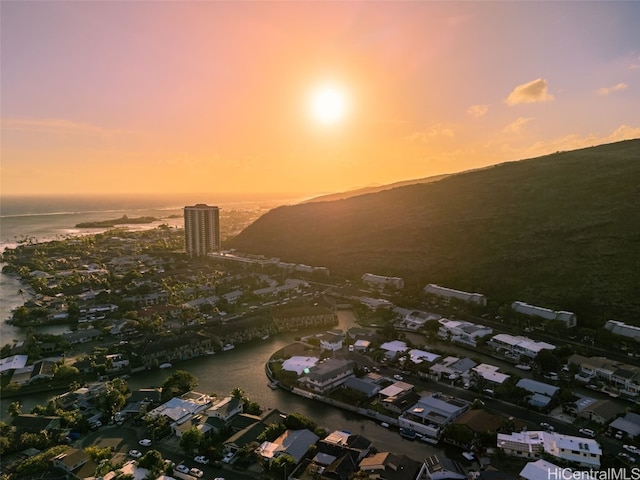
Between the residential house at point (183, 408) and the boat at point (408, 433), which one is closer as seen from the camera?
the boat at point (408, 433)

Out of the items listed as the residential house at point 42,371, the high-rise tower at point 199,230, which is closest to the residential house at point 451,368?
the residential house at point 42,371

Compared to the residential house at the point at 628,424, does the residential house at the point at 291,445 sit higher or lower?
lower

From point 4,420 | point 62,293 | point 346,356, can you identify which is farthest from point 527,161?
point 4,420

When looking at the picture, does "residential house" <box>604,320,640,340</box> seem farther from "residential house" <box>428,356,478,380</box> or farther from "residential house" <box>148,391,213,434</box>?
"residential house" <box>148,391,213,434</box>

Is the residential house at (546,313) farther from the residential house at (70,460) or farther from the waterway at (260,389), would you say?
the residential house at (70,460)

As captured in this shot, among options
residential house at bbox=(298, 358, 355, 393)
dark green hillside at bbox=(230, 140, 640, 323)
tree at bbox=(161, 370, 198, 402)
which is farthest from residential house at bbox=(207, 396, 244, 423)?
dark green hillside at bbox=(230, 140, 640, 323)

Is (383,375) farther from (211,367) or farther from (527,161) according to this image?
(527,161)
